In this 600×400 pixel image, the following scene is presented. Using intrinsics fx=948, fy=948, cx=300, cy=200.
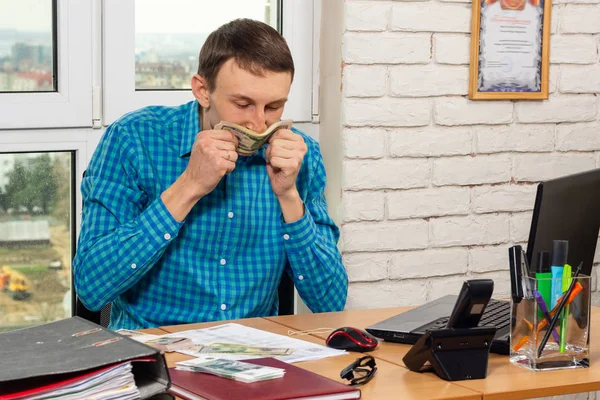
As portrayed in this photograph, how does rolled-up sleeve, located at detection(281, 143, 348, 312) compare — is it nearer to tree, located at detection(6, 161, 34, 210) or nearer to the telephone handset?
the telephone handset

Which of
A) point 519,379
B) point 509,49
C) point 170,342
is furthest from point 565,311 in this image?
point 509,49

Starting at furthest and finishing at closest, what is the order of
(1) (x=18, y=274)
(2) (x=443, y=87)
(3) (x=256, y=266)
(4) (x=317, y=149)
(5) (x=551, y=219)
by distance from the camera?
(2) (x=443, y=87)
(1) (x=18, y=274)
(4) (x=317, y=149)
(3) (x=256, y=266)
(5) (x=551, y=219)

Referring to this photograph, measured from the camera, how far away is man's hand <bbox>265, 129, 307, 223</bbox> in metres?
1.90

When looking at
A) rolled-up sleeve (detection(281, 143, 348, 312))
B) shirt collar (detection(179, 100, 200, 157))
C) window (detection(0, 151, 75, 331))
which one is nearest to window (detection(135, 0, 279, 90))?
window (detection(0, 151, 75, 331))

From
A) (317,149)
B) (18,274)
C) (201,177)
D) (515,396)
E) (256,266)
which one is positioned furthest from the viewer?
(18,274)

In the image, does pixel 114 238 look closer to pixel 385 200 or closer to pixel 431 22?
pixel 385 200

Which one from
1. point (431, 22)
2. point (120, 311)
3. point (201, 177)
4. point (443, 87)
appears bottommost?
point (120, 311)

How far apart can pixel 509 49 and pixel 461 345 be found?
1.35m

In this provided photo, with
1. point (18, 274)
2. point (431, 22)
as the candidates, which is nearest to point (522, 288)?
point (431, 22)

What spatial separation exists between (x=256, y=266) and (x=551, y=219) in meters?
0.68

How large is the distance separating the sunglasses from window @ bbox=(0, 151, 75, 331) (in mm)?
1180

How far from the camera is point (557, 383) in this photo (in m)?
1.39

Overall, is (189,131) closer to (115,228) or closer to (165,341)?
(115,228)

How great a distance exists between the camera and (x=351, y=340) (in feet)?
5.14
